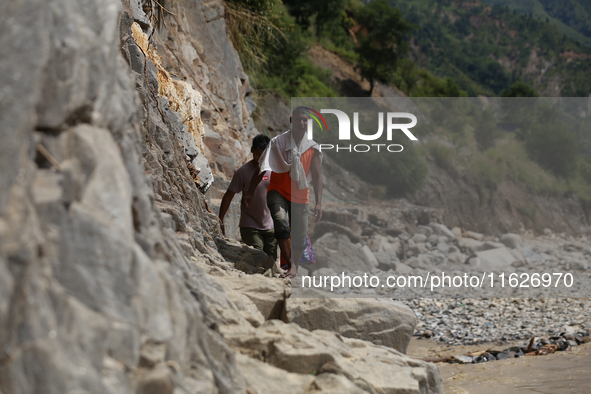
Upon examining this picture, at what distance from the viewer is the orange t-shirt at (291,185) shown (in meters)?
4.71

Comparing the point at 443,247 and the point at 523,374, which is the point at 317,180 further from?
the point at 443,247

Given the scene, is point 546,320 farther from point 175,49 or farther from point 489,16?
point 489,16

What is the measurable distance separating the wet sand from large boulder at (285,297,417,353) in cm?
85

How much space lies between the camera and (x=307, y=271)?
5055 millimetres

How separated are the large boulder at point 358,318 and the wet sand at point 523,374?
2.79 feet

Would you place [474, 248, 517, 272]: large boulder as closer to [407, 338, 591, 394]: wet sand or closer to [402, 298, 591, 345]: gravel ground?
[402, 298, 591, 345]: gravel ground

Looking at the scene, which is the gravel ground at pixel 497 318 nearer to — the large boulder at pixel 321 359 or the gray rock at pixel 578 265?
the gray rock at pixel 578 265

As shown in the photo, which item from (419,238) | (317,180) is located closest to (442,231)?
(419,238)

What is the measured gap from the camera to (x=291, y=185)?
4.77 meters

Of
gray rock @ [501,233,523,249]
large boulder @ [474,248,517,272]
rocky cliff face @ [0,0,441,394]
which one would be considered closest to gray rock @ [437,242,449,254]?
large boulder @ [474,248,517,272]

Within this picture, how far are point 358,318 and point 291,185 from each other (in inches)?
62.8

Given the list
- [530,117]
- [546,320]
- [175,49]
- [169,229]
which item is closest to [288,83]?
[530,117]

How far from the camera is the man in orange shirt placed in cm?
465

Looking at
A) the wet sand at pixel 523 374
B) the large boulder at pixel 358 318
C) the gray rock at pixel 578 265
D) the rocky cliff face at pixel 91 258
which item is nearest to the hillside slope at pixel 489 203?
the gray rock at pixel 578 265
